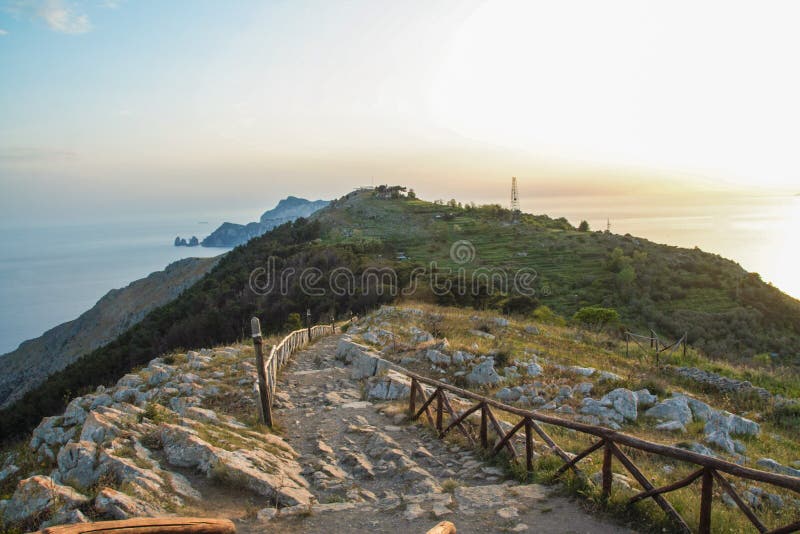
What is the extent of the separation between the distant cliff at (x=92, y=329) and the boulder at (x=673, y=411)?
75284mm

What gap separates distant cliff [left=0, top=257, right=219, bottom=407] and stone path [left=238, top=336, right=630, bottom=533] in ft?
234

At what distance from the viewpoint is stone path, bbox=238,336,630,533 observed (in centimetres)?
593

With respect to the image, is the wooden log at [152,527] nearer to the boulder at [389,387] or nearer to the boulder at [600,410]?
the boulder at [389,387]

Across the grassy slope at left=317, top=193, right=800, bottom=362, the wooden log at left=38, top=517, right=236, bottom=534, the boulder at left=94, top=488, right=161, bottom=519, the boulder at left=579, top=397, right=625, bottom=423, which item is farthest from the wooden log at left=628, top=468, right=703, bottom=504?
the grassy slope at left=317, top=193, right=800, bottom=362

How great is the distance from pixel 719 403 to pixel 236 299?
44.9 m

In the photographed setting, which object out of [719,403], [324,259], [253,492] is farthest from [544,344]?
[324,259]

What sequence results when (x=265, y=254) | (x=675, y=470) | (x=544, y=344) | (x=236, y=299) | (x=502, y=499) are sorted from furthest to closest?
(x=265, y=254), (x=236, y=299), (x=544, y=344), (x=675, y=470), (x=502, y=499)

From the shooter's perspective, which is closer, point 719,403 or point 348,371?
point 719,403

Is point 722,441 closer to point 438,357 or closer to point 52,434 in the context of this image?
point 438,357

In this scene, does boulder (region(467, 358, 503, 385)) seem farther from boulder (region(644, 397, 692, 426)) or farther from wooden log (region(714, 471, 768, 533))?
wooden log (region(714, 471, 768, 533))

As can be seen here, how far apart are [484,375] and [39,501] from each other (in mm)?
10806

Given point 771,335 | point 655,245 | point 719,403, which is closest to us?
point 719,403

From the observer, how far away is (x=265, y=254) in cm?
6288

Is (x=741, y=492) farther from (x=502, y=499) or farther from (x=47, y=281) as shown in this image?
(x=47, y=281)
